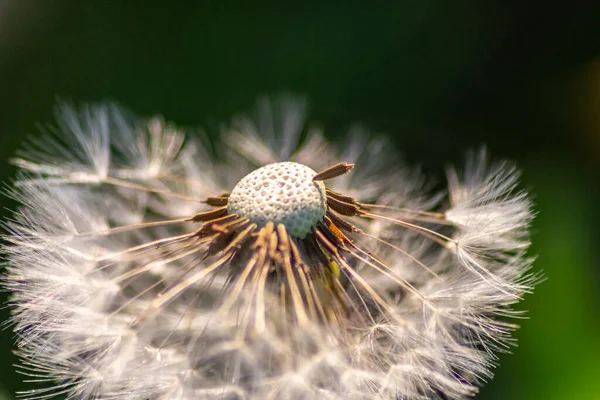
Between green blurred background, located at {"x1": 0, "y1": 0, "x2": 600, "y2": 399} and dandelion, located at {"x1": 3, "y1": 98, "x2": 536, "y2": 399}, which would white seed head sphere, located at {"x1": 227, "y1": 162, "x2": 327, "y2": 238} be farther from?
green blurred background, located at {"x1": 0, "y1": 0, "x2": 600, "y2": 399}

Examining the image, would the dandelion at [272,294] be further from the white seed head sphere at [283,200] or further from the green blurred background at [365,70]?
the green blurred background at [365,70]

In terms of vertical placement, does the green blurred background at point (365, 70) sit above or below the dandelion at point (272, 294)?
above

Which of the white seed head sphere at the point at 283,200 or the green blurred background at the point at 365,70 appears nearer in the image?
the white seed head sphere at the point at 283,200

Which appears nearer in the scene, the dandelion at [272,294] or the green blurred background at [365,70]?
the dandelion at [272,294]

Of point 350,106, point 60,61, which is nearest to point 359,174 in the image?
point 350,106

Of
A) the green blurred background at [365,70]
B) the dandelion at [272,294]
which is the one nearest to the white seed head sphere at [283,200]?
the dandelion at [272,294]
